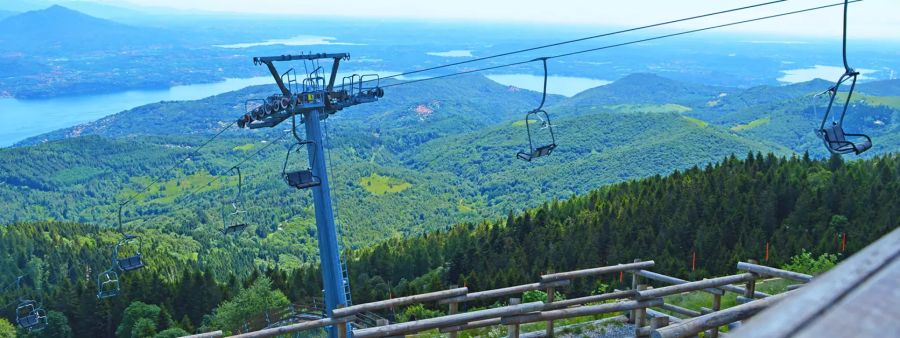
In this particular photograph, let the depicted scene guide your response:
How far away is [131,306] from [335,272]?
1024 inches

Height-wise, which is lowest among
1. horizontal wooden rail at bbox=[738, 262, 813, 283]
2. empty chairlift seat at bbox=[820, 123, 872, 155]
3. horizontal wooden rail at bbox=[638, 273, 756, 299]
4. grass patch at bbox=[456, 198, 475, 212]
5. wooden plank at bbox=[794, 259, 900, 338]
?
grass patch at bbox=[456, 198, 475, 212]

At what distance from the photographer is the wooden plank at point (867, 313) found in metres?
1.14

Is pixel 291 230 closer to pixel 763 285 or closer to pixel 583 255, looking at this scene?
pixel 583 255

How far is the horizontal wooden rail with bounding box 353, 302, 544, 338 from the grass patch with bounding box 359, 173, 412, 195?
13583cm

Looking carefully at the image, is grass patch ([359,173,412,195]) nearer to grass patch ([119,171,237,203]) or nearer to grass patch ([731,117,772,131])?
grass patch ([119,171,237,203])

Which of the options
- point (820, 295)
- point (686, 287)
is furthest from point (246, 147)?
point (820, 295)

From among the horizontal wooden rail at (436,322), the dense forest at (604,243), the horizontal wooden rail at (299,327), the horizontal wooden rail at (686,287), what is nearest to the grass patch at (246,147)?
the dense forest at (604,243)

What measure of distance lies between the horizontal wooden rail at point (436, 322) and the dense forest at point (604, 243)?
1641 centimetres

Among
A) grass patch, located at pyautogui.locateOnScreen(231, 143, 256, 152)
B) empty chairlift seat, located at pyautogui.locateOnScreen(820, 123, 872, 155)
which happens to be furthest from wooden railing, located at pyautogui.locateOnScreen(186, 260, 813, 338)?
grass patch, located at pyautogui.locateOnScreen(231, 143, 256, 152)

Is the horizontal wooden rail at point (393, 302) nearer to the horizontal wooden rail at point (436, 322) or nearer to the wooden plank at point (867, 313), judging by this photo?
the horizontal wooden rail at point (436, 322)

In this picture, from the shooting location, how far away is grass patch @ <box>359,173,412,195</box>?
145 meters

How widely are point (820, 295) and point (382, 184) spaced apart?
490 ft

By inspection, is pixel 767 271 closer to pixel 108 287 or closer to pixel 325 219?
pixel 325 219

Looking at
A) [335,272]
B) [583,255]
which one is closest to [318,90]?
[335,272]
